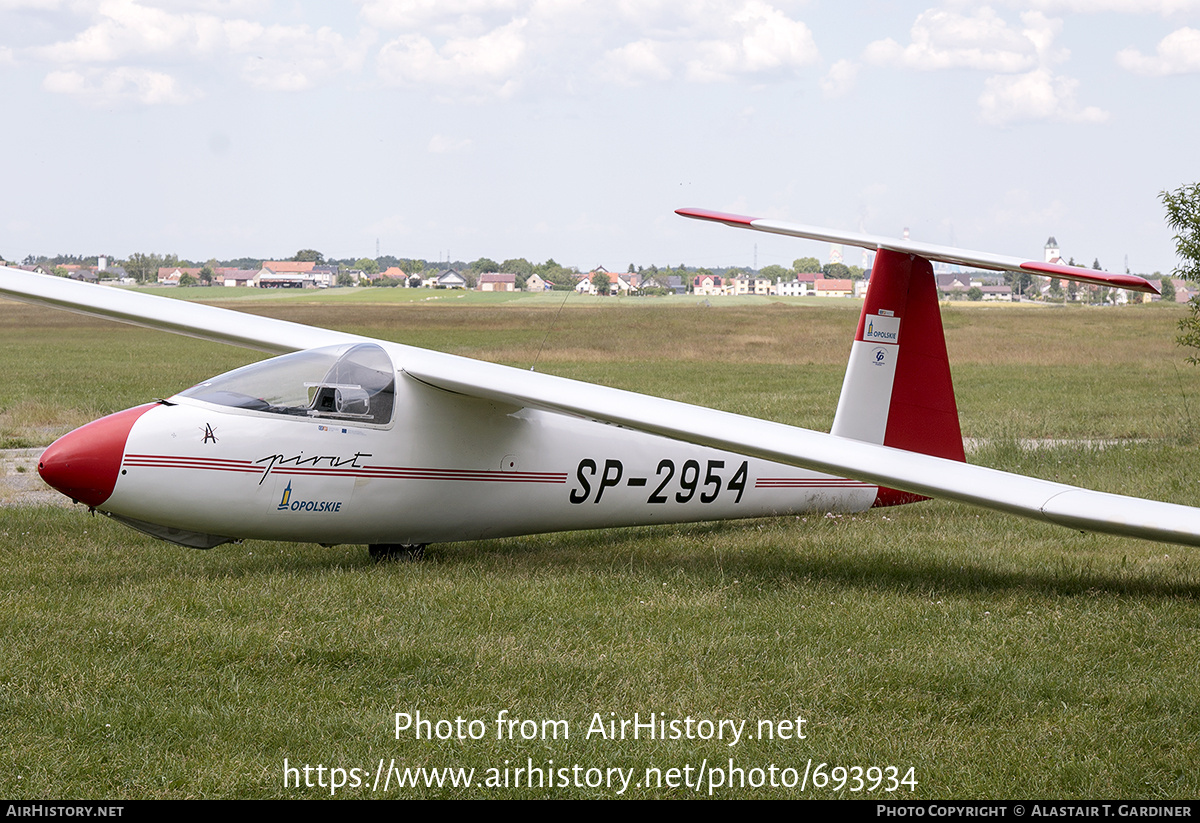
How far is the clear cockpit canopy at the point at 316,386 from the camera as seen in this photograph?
845 cm

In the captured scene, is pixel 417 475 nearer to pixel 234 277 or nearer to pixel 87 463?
pixel 87 463

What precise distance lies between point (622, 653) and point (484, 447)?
115 inches

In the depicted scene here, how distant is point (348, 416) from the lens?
8656 millimetres

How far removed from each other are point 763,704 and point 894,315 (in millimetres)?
5636

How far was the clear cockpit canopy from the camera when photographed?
8445 mm

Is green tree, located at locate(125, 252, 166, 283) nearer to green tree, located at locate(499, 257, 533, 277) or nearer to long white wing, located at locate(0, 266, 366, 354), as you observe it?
green tree, located at locate(499, 257, 533, 277)

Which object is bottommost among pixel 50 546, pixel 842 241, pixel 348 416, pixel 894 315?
pixel 50 546

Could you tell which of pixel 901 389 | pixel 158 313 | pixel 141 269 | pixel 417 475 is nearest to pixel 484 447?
pixel 417 475

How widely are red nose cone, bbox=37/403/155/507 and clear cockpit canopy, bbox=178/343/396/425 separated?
2.29ft

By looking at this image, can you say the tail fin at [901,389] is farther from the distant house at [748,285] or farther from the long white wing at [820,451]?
the distant house at [748,285]

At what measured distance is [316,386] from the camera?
8.58 m

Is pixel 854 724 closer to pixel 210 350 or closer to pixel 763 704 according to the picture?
pixel 763 704

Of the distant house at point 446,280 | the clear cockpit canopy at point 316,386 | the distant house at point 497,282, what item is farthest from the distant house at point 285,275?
the clear cockpit canopy at point 316,386

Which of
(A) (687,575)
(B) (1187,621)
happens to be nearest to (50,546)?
(A) (687,575)
